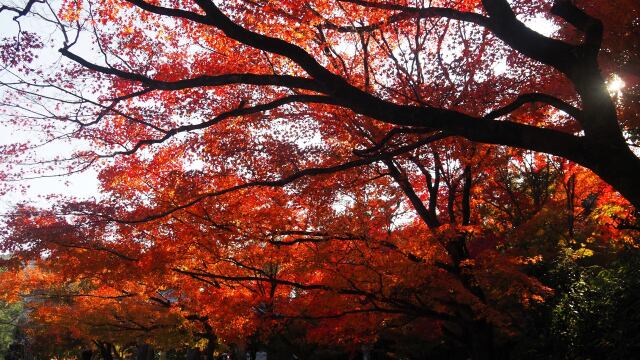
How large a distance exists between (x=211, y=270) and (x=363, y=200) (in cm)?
601

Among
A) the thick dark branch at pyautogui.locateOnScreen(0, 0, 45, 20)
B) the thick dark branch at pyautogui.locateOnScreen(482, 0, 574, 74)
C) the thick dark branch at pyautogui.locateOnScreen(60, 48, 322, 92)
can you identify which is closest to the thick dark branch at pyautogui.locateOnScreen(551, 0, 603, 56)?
the thick dark branch at pyautogui.locateOnScreen(482, 0, 574, 74)

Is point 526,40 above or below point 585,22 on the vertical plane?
below

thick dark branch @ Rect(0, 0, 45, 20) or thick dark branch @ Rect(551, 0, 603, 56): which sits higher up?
thick dark branch @ Rect(0, 0, 45, 20)

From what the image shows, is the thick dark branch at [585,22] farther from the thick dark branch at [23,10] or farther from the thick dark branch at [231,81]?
the thick dark branch at [23,10]

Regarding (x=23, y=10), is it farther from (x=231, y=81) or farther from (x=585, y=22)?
(x=585, y=22)

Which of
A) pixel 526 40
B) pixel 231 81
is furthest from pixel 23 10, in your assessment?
pixel 526 40

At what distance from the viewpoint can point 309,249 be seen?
12.3 m

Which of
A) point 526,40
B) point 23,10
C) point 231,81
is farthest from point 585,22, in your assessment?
point 23,10

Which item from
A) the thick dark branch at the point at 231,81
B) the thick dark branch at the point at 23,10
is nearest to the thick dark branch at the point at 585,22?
the thick dark branch at the point at 231,81

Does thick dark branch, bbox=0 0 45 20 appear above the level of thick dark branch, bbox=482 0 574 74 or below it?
above

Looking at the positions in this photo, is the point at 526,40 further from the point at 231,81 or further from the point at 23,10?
the point at 23,10

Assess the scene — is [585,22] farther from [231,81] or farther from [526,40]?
[231,81]

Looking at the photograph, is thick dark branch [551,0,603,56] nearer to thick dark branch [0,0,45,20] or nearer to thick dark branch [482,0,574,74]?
thick dark branch [482,0,574,74]

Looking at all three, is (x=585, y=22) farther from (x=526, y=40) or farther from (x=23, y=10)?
(x=23, y=10)
